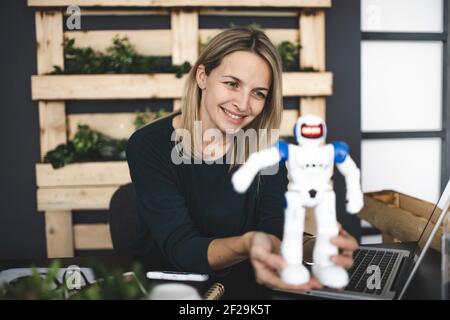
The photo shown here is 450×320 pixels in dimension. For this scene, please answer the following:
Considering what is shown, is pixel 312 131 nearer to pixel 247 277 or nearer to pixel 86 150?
pixel 247 277

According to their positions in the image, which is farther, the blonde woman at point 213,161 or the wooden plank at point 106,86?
the wooden plank at point 106,86

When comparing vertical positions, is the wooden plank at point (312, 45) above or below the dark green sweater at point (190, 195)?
above

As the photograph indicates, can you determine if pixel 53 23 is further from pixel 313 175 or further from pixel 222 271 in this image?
pixel 313 175

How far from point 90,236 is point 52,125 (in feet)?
1.69

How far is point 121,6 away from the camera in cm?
195

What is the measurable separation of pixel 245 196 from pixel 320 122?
0.53 metres

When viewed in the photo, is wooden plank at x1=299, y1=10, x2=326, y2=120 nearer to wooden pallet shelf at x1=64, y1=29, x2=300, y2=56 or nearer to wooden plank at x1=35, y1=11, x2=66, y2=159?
wooden pallet shelf at x1=64, y1=29, x2=300, y2=56

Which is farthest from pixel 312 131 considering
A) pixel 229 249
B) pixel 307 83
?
pixel 307 83

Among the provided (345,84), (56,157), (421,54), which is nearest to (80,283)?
(56,157)

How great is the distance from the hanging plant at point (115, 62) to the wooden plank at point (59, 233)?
0.62m

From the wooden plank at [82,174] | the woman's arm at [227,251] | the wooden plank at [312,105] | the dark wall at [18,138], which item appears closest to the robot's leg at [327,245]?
the woman's arm at [227,251]

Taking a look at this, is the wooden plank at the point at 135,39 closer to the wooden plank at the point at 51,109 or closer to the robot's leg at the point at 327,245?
the wooden plank at the point at 51,109

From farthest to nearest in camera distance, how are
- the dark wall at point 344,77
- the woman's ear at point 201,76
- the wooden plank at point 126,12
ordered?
1. the dark wall at point 344,77
2. the wooden plank at point 126,12
3. the woman's ear at point 201,76

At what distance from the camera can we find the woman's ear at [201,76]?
3.56ft
